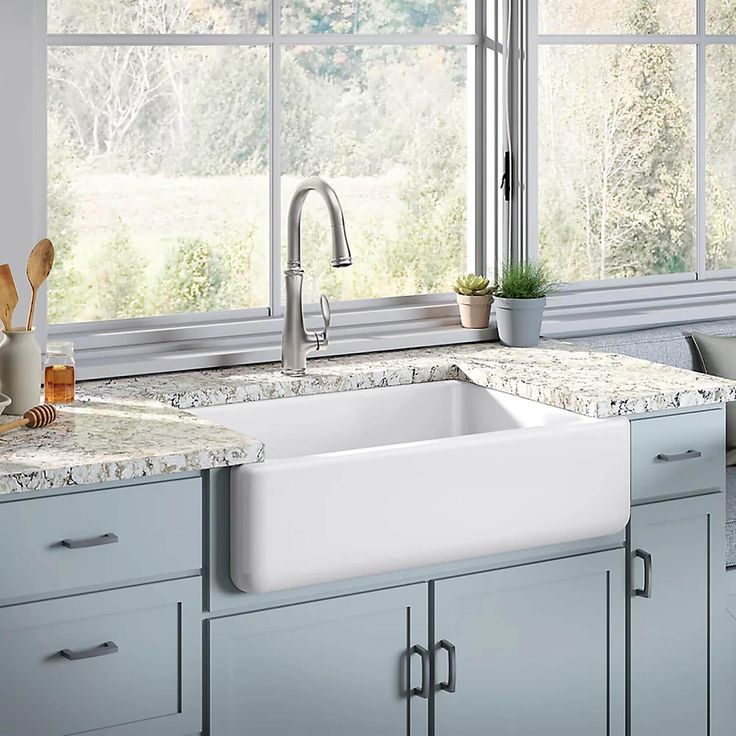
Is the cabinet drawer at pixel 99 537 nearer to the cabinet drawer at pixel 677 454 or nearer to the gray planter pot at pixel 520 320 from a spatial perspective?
the cabinet drawer at pixel 677 454

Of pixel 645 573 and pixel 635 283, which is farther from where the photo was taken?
pixel 635 283

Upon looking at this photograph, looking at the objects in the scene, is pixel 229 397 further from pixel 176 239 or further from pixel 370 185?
pixel 370 185

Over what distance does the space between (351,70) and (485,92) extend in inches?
15.6

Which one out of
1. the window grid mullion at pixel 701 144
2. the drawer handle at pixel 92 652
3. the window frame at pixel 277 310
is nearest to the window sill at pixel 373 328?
the window frame at pixel 277 310

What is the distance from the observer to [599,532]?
97.6 inches

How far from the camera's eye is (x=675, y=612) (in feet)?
8.71

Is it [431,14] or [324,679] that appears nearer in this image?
[324,679]

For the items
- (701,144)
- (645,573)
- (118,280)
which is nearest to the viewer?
(645,573)

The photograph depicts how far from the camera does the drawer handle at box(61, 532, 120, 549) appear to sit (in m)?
2.08

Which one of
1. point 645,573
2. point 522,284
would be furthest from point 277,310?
point 645,573

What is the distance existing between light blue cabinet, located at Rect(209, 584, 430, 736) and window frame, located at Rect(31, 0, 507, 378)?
2.49 ft

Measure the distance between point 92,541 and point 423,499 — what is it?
57 cm

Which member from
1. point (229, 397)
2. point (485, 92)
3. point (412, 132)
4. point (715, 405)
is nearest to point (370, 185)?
point (412, 132)

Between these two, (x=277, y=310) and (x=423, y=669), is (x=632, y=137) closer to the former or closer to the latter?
(x=277, y=310)
